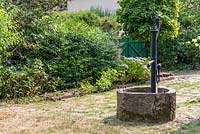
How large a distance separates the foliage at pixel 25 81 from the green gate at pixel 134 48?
577 cm

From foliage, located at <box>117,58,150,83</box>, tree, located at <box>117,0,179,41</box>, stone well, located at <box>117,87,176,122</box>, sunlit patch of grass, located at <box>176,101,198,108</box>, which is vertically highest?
tree, located at <box>117,0,179,41</box>

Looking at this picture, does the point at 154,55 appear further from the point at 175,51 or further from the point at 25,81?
the point at 175,51

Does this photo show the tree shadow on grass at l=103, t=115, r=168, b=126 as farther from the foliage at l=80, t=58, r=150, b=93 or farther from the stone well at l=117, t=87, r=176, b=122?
the foliage at l=80, t=58, r=150, b=93

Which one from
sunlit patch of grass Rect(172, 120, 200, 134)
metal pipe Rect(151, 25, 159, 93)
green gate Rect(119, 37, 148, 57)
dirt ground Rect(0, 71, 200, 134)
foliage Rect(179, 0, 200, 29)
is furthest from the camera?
foliage Rect(179, 0, 200, 29)

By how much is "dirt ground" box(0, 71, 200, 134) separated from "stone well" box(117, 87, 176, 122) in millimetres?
136

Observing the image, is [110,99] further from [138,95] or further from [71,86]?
[138,95]

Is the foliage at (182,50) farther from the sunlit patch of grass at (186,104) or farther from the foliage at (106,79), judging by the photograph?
the sunlit patch of grass at (186,104)

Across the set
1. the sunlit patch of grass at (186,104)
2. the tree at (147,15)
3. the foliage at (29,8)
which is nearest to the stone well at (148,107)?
the sunlit patch of grass at (186,104)

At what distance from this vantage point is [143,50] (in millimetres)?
15227

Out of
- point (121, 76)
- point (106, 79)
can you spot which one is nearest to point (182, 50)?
point (121, 76)

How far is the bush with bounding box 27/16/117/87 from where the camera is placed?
9820mm

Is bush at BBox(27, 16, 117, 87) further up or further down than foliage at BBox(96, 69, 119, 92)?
further up

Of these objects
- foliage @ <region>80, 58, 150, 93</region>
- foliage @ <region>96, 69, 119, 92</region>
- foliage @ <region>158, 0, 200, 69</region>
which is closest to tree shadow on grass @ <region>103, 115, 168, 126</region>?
foliage @ <region>80, 58, 150, 93</region>

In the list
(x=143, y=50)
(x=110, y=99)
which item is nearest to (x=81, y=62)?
(x=110, y=99)
